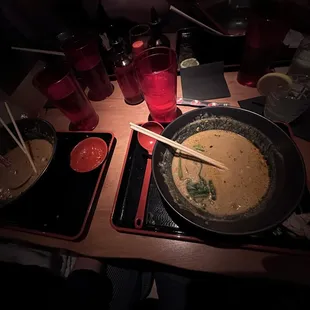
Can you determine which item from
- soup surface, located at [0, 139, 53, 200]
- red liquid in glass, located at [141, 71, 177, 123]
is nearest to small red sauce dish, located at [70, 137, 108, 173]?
soup surface, located at [0, 139, 53, 200]

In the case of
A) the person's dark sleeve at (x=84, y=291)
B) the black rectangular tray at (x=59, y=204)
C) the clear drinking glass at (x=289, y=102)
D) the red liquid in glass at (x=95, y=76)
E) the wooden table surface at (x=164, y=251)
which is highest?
the red liquid in glass at (x=95, y=76)

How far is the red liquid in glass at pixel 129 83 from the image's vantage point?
4.09 feet

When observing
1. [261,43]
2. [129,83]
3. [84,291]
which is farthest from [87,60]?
[84,291]

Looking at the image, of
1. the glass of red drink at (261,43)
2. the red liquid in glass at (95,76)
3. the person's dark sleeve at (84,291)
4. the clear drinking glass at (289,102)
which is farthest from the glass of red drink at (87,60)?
the person's dark sleeve at (84,291)

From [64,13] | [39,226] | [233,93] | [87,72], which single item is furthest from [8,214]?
[64,13]

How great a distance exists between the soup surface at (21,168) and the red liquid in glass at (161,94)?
634mm

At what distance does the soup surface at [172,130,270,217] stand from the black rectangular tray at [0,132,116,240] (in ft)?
1.43

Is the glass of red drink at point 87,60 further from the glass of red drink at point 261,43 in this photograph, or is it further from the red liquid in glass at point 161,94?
the glass of red drink at point 261,43

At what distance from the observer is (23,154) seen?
1173 millimetres

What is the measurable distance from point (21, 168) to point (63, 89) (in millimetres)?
509

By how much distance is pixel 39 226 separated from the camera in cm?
95

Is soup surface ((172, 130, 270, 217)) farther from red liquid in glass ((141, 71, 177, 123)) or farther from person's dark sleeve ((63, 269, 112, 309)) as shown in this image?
person's dark sleeve ((63, 269, 112, 309))

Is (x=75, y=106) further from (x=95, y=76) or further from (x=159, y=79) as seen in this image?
(x=159, y=79)

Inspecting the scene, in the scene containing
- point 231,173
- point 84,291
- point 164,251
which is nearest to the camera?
point 164,251
